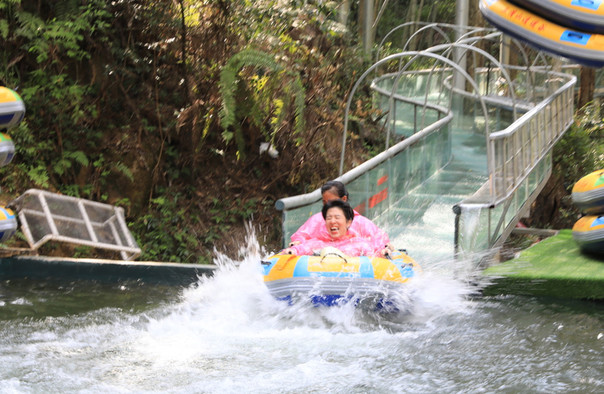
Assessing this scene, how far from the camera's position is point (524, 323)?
23.5 feet

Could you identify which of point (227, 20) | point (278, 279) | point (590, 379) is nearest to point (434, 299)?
point (278, 279)

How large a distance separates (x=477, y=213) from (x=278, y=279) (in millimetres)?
2684

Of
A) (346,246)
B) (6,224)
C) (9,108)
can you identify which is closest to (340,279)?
(346,246)

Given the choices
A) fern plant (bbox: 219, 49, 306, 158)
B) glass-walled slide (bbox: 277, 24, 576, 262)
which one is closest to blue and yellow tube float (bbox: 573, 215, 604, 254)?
glass-walled slide (bbox: 277, 24, 576, 262)

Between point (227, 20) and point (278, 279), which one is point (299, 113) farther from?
point (278, 279)

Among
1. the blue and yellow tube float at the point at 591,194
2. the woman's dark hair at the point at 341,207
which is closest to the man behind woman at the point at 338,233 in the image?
the woman's dark hair at the point at 341,207

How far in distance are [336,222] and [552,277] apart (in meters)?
2.47

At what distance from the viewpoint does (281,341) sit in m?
6.50

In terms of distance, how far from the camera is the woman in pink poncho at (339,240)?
7484mm

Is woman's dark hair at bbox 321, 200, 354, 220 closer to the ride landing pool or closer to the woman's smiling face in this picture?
the woman's smiling face

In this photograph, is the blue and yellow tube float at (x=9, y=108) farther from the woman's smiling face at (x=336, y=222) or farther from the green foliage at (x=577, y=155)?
the green foliage at (x=577, y=155)

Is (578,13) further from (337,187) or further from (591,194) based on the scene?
(337,187)

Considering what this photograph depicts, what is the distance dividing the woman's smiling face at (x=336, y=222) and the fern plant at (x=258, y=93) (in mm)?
3127

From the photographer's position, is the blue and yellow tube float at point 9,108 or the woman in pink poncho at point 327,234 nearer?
the woman in pink poncho at point 327,234
